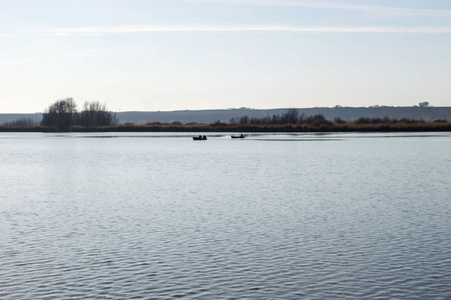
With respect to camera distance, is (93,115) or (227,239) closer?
(227,239)

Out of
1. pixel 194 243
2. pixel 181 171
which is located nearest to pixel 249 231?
pixel 194 243

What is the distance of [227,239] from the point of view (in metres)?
16.8

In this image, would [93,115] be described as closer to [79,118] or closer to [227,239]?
[79,118]

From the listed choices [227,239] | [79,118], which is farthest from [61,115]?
[227,239]

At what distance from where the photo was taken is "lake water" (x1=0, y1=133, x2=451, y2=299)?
1212 centimetres

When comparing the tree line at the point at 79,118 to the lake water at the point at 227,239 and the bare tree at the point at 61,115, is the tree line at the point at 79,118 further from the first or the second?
the lake water at the point at 227,239

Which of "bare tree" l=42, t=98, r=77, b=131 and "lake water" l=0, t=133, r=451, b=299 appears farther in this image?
"bare tree" l=42, t=98, r=77, b=131

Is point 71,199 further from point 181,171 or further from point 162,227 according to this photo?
point 181,171

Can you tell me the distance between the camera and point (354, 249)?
15406 millimetres

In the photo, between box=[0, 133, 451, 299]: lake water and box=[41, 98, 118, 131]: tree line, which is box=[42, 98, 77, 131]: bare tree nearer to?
box=[41, 98, 118, 131]: tree line

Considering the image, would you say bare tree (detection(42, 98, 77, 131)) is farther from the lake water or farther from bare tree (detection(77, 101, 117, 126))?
the lake water

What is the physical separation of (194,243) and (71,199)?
1125cm

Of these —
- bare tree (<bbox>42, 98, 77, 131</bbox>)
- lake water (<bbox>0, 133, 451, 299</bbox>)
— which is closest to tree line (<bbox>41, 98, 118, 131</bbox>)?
bare tree (<bbox>42, 98, 77, 131</bbox>)

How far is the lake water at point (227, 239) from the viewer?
39.8 feet
